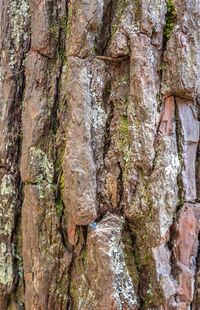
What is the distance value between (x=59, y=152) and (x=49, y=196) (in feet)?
0.61

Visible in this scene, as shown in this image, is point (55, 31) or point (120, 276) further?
point (55, 31)

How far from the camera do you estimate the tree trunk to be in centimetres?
101

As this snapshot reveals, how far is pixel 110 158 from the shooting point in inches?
42.8

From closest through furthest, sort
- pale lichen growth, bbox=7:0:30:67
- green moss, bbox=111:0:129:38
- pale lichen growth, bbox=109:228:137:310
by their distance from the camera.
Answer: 1. pale lichen growth, bbox=109:228:137:310
2. green moss, bbox=111:0:129:38
3. pale lichen growth, bbox=7:0:30:67

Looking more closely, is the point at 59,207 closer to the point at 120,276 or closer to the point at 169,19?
the point at 120,276

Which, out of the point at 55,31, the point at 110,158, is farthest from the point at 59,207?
the point at 55,31

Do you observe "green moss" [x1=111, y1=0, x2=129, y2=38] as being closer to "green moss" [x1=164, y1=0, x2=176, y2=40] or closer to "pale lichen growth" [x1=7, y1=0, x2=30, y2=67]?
"green moss" [x1=164, y1=0, x2=176, y2=40]

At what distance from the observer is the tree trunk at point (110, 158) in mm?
1010

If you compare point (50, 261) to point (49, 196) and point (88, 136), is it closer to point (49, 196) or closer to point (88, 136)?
point (49, 196)

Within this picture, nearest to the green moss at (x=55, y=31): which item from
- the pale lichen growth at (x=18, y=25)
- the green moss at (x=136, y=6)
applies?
the pale lichen growth at (x=18, y=25)

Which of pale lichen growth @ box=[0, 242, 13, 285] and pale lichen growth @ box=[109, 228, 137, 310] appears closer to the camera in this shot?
pale lichen growth @ box=[109, 228, 137, 310]

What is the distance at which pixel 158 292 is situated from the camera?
999mm

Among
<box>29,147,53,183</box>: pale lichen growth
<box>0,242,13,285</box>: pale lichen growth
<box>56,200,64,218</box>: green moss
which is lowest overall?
<box>0,242,13,285</box>: pale lichen growth

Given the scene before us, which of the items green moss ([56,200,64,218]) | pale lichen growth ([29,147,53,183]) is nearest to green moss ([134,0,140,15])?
pale lichen growth ([29,147,53,183])
